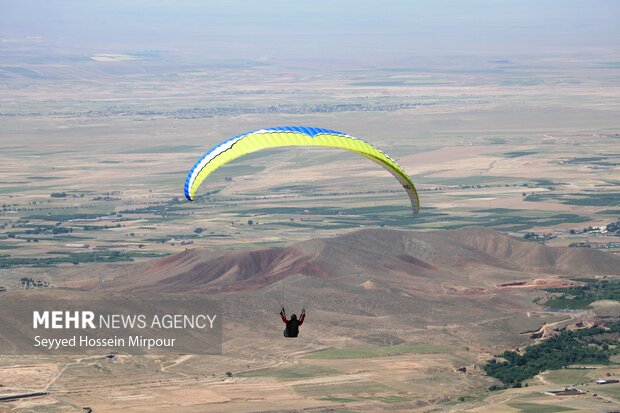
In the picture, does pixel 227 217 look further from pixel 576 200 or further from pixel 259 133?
pixel 259 133

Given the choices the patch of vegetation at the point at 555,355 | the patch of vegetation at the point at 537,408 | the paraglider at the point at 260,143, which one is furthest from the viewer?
the patch of vegetation at the point at 555,355

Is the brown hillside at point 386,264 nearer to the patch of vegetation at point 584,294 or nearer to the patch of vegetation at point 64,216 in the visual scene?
the patch of vegetation at point 584,294

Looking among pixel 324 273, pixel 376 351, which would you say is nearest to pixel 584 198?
pixel 324 273

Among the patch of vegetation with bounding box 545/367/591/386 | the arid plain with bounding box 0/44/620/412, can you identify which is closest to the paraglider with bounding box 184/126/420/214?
the arid plain with bounding box 0/44/620/412

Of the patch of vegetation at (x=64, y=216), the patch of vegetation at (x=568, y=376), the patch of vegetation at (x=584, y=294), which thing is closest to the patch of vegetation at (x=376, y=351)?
the patch of vegetation at (x=568, y=376)

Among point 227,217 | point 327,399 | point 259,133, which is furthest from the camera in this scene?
point 227,217

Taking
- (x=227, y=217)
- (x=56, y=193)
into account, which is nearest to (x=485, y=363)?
(x=227, y=217)
